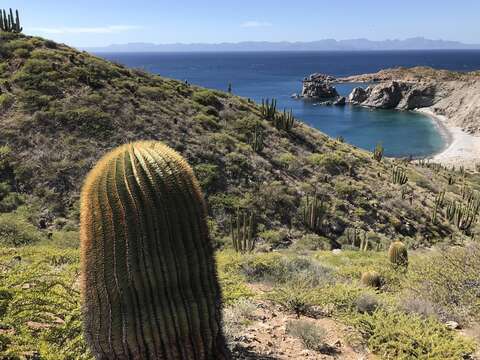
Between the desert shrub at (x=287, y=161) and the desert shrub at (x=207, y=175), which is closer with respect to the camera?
the desert shrub at (x=207, y=175)

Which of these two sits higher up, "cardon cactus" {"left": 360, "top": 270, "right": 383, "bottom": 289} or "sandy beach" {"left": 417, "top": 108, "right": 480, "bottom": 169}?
"cardon cactus" {"left": 360, "top": 270, "right": 383, "bottom": 289}

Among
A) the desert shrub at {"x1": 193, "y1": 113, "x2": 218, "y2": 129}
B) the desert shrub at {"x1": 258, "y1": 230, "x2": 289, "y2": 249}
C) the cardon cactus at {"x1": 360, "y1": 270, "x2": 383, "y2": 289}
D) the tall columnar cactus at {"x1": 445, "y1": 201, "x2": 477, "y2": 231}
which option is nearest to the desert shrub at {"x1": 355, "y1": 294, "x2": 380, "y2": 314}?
the cardon cactus at {"x1": 360, "y1": 270, "x2": 383, "y2": 289}

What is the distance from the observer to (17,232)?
13305mm

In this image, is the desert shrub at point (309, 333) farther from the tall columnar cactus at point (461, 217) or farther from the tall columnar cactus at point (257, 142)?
the tall columnar cactus at point (461, 217)

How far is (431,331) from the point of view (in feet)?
19.3

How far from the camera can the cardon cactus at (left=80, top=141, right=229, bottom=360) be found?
3.58 meters

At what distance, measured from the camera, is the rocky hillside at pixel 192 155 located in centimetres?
1667

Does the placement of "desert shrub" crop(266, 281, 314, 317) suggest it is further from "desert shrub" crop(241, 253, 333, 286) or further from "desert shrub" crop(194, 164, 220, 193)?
"desert shrub" crop(194, 164, 220, 193)

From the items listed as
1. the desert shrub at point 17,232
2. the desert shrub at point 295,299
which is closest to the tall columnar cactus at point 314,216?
the desert shrub at point 17,232

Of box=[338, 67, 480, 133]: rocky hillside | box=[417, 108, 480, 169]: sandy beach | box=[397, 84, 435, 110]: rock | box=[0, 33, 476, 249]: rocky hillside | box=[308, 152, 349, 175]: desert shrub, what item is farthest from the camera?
box=[397, 84, 435, 110]: rock

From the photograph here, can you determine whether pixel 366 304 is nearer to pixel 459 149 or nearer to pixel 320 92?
pixel 459 149

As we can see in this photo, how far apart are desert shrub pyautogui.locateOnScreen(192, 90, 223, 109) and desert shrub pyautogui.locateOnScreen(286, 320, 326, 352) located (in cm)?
2211

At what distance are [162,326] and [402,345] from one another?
336cm

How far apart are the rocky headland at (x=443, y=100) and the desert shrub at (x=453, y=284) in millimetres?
39642
